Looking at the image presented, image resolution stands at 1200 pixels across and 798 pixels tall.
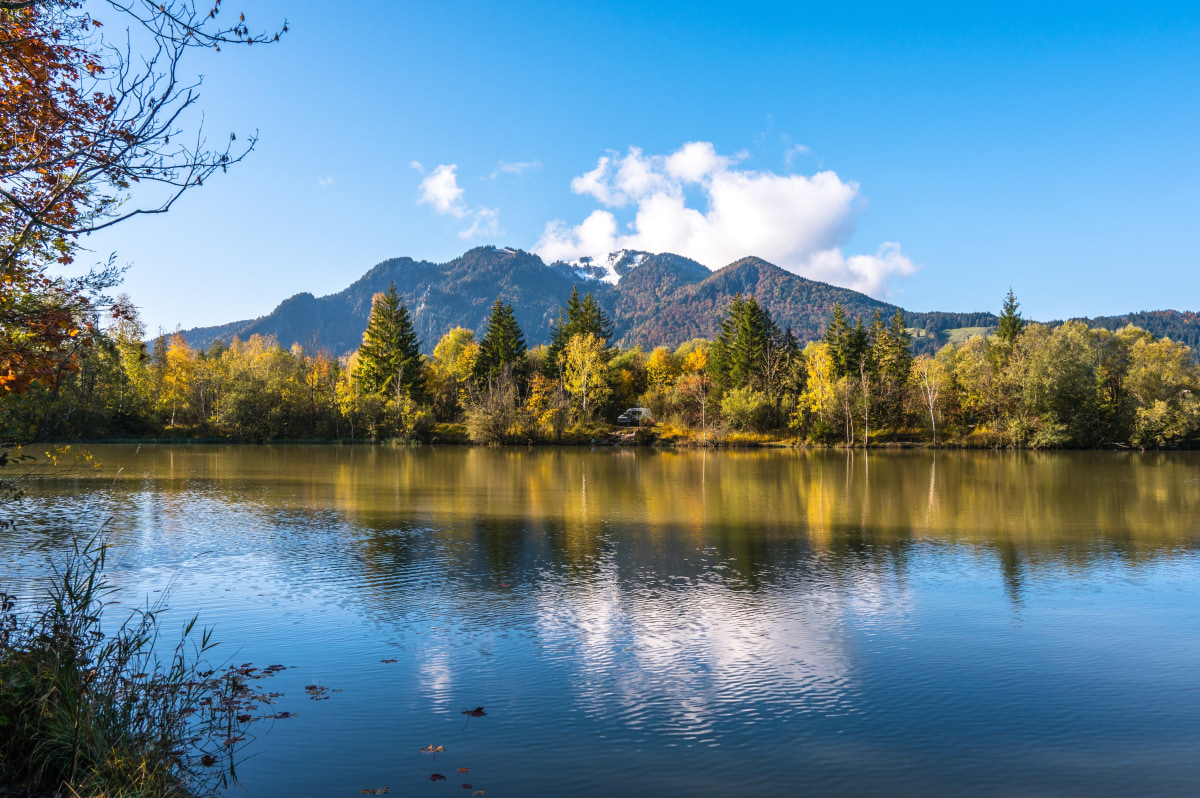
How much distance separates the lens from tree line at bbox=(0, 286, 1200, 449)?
204 feet

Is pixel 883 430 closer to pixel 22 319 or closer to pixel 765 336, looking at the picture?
pixel 765 336

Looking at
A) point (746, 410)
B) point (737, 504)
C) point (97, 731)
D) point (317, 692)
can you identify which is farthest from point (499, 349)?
point (97, 731)

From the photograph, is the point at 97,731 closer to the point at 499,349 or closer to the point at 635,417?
the point at 499,349

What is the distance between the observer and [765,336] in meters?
75.6

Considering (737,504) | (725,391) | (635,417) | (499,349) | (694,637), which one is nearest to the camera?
(694,637)

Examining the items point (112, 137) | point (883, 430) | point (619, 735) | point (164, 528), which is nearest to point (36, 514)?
point (164, 528)

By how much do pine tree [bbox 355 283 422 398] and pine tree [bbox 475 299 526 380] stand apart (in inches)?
256

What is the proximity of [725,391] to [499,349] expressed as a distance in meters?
23.2

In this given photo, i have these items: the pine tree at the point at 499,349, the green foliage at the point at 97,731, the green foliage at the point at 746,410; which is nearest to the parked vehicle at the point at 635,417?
the green foliage at the point at 746,410

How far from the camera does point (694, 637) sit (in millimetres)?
9617

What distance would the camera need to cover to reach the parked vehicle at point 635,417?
7388 centimetres

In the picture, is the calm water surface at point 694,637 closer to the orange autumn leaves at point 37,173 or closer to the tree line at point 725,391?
the orange autumn leaves at point 37,173

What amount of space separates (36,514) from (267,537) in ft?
23.8

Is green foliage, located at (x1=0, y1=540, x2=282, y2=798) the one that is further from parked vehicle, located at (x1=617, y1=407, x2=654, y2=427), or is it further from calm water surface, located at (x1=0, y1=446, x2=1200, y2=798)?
parked vehicle, located at (x1=617, y1=407, x2=654, y2=427)
